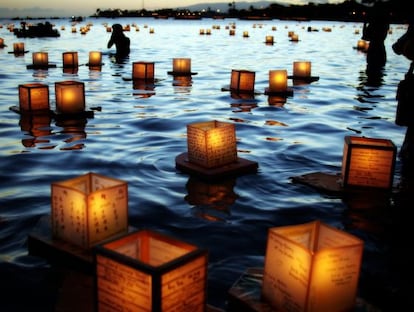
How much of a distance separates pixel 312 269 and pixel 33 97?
28.6 feet

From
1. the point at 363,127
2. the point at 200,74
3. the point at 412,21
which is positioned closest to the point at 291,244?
the point at 412,21

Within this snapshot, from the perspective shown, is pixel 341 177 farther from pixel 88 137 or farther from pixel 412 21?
pixel 88 137

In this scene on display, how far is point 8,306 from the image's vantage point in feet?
11.6

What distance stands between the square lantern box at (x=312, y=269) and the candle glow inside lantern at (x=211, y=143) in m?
3.20

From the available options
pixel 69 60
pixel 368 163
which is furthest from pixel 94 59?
pixel 368 163

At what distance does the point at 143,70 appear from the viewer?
15.6 m

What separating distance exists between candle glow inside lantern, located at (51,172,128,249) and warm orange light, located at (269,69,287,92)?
9815 mm

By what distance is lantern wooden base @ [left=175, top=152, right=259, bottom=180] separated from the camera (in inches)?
248

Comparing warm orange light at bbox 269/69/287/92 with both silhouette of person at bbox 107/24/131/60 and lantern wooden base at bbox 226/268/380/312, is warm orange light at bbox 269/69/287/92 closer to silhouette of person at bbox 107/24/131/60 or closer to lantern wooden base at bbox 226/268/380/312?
lantern wooden base at bbox 226/268/380/312

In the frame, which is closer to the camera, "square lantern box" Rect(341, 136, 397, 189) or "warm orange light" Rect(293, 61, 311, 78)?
"square lantern box" Rect(341, 136, 397, 189)

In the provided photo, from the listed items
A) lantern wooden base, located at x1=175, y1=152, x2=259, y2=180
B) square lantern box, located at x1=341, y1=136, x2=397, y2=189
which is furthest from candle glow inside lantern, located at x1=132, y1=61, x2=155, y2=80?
square lantern box, located at x1=341, y1=136, x2=397, y2=189

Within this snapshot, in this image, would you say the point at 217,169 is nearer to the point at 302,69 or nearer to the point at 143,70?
the point at 143,70

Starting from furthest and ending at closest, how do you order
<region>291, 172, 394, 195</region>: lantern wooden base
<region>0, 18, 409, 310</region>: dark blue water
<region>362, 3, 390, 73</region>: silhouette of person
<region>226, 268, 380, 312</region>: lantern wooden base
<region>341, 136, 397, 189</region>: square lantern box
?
<region>362, 3, 390, 73</region>: silhouette of person < <region>291, 172, 394, 195</region>: lantern wooden base < <region>341, 136, 397, 189</region>: square lantern box < <region>0, 18, 409, 310</region>: dark blue water < <region>226, 268, 380, 312</region>: lantern wooden base

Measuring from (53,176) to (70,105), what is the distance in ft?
12.5
